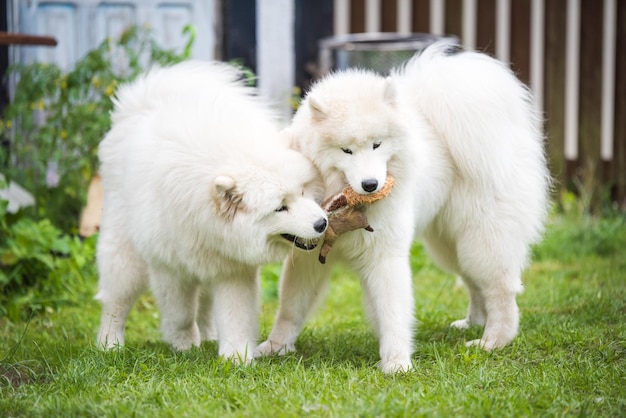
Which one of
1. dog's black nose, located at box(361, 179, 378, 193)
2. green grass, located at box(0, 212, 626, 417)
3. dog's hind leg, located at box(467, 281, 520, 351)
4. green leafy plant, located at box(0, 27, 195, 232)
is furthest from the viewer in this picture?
green leafy plant, located at box(0, 27, 195, 232)

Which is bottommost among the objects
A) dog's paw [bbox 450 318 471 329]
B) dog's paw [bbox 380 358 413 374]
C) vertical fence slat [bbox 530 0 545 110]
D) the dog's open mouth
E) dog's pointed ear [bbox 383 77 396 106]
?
dog's paw [bbox 450 318 471 329]

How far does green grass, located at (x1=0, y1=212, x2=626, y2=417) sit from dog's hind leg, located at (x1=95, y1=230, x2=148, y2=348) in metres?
0.13

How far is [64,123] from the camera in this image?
18.2 feet

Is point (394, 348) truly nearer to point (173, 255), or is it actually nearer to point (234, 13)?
point (173, 255)

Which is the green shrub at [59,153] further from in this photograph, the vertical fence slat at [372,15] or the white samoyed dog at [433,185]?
the vertical fence slat at [372,15]

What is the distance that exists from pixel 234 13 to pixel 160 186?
358cm

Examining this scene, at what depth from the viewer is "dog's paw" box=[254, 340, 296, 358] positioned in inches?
147

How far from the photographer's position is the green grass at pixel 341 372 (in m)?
2.85

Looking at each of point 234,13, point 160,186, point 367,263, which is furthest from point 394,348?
point 234,13

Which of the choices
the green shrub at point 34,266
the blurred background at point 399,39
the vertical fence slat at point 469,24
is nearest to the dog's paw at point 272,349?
the green shrub at point 34,266

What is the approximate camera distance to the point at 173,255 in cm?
346

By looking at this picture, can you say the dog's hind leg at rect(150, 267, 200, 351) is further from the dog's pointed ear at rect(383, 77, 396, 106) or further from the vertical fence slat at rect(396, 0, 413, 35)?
the vertical fence slat at rect(396, 0, 413, 35)

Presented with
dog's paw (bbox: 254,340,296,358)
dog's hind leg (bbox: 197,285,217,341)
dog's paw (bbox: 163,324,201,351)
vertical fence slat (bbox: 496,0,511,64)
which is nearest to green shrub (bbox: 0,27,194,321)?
dog's hind leg (bbox: 197,285,217,341)

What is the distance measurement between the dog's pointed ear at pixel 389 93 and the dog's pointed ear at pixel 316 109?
0.85ft
